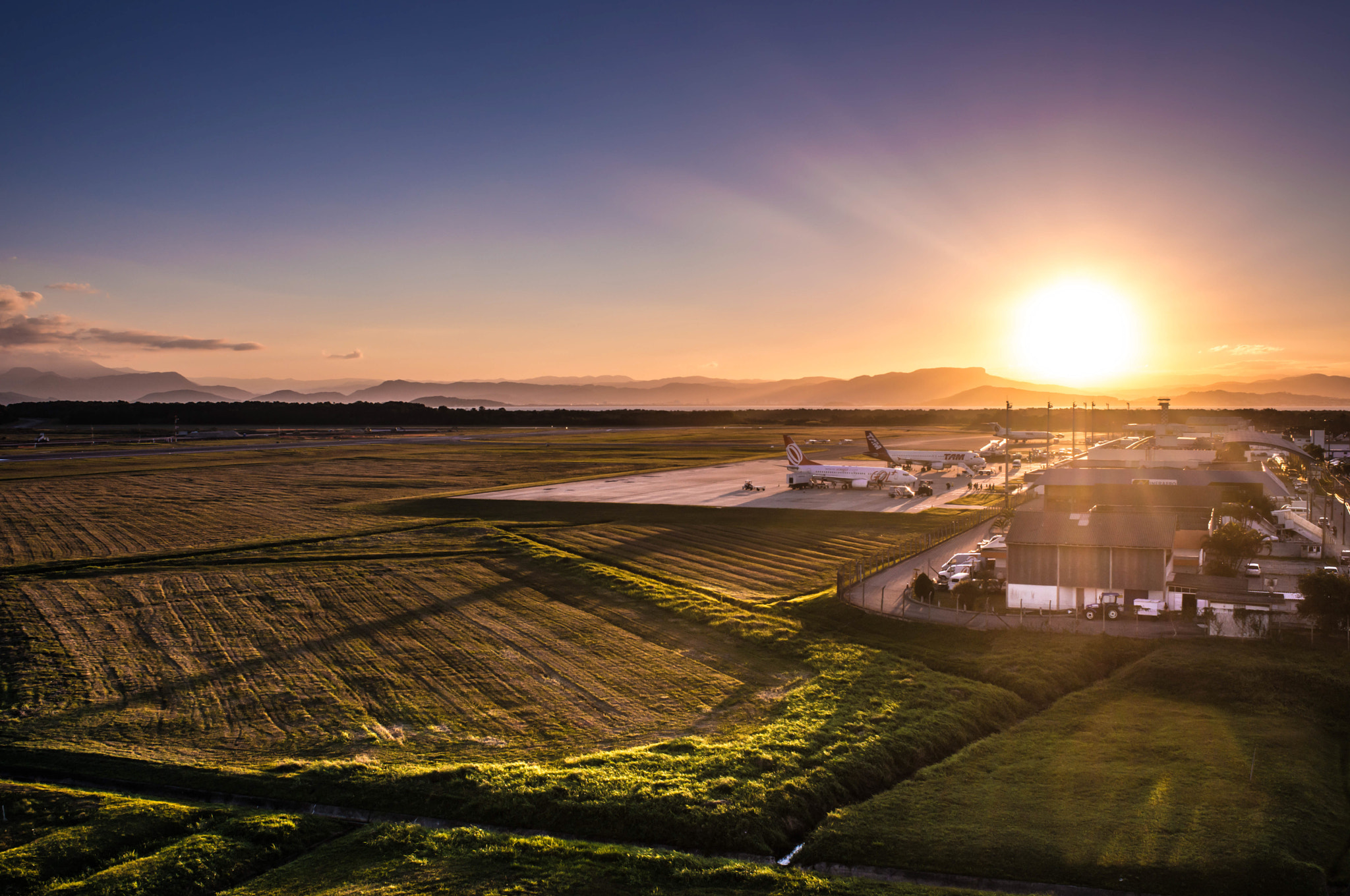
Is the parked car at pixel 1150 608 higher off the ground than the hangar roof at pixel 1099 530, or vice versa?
the hangar roof at pixel 1099 530

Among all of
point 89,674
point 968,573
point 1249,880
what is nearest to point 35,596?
point 89,674

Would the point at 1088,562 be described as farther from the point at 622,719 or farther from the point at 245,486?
the point at 245,486

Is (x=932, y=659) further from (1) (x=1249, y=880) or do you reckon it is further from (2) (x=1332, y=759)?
(1) (x=1249, y=880)

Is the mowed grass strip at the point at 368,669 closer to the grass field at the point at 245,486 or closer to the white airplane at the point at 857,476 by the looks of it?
the grass field at the point at 245,486

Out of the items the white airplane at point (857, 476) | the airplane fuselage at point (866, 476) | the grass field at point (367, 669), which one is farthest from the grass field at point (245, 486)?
the airplane fuselage at point (866, 476)

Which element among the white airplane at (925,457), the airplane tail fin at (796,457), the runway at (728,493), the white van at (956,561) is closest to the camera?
the white van at (956,561)
